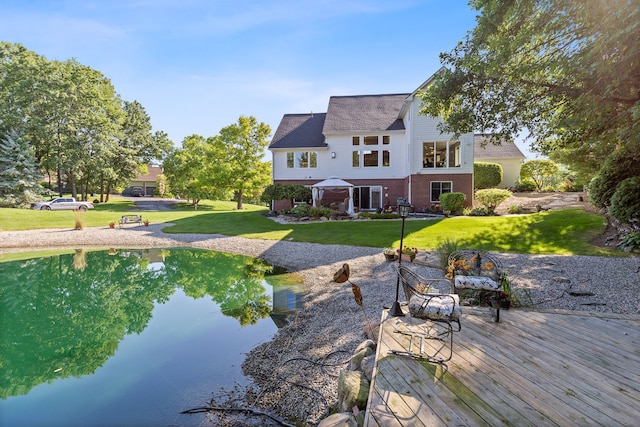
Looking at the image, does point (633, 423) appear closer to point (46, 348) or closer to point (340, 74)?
point (46, 348)

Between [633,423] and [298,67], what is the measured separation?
13.8 meters

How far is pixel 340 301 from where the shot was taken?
7527 millimetres

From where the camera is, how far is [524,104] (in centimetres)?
1066

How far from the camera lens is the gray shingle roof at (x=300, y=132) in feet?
79.8

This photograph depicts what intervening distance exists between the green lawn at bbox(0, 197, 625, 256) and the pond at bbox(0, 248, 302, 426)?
15.6 ft

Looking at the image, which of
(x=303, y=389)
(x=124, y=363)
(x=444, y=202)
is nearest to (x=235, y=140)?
(x=444, y=202)

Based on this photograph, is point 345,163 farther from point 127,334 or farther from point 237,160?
point 127,334

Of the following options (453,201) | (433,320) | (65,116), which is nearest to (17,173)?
(65,116)

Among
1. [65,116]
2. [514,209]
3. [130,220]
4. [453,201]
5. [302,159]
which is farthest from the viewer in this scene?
[65,116]

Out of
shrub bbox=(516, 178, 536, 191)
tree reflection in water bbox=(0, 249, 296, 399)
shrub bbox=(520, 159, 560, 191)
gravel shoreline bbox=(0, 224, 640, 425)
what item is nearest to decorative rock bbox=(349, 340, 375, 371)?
gravel shoreline bbox=(0, 224, 640, 425)

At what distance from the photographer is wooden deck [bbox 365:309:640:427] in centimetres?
261

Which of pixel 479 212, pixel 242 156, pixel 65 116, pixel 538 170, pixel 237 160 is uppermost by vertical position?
pixel 65 116

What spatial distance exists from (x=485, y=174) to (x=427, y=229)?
42.9 ft

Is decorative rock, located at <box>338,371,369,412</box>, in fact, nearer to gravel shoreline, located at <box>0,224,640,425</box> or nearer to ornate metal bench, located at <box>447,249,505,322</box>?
gravel shoreline, located at <box>0,224,640,425</box>
